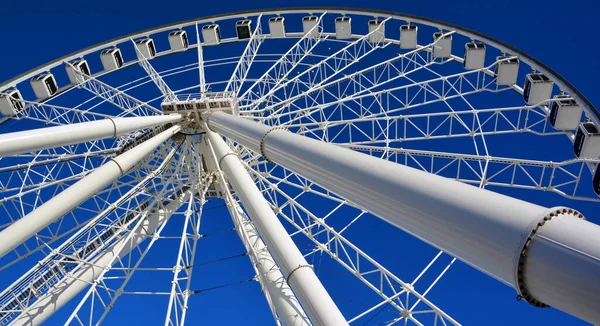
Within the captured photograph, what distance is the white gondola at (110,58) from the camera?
24.1 m

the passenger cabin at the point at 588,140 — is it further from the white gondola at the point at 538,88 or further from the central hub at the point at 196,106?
the central hub at the point at 196,106

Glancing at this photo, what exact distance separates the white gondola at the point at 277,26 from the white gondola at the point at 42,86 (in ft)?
32.8

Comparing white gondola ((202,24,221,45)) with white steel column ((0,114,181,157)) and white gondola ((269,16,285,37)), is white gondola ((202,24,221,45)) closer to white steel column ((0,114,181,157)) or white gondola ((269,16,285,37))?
white gondola ((269,16,285,37))

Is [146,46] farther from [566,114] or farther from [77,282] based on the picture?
[566,114]

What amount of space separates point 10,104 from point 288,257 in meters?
17.3

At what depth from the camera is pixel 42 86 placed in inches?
886

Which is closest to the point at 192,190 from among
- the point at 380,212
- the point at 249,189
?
the point at 249,189

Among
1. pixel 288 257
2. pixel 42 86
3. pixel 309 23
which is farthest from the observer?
pixel 309 23

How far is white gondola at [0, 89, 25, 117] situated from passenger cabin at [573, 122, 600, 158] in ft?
68.1

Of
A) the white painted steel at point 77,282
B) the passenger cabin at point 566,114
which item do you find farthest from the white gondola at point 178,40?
the passenger cabin at point 566,114

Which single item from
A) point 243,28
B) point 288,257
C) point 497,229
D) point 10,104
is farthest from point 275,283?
point 243,28

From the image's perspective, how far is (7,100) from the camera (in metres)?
21.5

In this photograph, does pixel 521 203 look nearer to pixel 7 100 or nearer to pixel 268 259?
pixel 268 259

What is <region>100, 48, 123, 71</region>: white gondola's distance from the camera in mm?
24078
